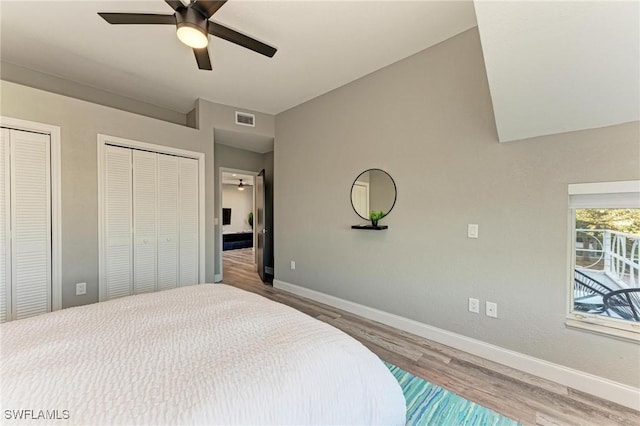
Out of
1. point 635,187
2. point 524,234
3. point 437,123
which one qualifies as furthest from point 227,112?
point 635,187

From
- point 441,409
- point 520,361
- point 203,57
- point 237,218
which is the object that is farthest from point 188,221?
point 237,218

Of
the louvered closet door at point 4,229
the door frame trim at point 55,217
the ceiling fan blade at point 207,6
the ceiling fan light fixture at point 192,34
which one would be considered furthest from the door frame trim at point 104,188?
the ceiling fan blade at point 207,6

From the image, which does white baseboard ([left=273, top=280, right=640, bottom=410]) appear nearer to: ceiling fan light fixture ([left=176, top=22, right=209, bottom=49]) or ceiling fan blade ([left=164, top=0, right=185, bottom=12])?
ceiling fan light fixture ([left=176, top=22, right=209, bottom=49])

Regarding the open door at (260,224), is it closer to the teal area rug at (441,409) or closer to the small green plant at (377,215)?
the small green plant at (377,215)

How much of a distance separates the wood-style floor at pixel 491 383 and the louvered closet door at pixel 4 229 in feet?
10.1

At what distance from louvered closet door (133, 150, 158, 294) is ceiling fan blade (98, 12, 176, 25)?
1.69 meters

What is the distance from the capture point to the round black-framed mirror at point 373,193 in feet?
9.30

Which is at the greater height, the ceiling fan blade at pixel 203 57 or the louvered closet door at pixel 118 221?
the ceiling fan blade at pixel 203 57

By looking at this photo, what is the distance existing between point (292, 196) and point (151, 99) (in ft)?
7.81

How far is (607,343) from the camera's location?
5.72ft

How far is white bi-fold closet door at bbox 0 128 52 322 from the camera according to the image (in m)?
2.40

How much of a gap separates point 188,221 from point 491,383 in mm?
3578

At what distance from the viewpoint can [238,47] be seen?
2.51 metres
